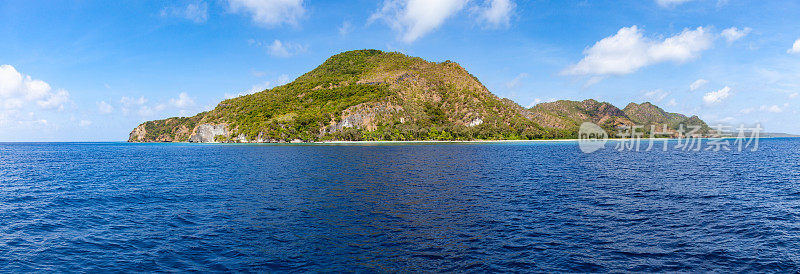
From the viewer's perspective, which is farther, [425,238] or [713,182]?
[713,182]

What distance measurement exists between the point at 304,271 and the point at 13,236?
70.5 feet

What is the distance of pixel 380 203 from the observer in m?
32.4

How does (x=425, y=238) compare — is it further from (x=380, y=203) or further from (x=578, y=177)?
(x=578, y=177)

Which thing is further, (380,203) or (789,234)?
(380,203)

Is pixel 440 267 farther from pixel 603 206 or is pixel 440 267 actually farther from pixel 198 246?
pixel 603 206

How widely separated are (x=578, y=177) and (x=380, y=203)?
32.8 meters

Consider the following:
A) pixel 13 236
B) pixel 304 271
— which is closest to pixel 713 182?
pixel 304 271

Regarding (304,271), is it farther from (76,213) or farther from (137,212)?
(76,213)

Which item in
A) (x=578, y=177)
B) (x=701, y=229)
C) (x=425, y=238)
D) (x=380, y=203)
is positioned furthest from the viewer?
(x=578, y=177)

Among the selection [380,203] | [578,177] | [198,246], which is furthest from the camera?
[578,177]

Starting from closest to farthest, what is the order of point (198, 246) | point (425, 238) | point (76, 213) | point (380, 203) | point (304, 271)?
point (304, 271) → point (198, 246) → point (425, 238) → point (76, 213) → point (380, 203)

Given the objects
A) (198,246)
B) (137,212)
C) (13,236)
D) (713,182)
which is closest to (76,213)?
(137,212)

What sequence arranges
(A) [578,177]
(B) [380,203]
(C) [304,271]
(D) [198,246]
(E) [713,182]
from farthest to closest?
(A) [578,177] < (E) [713,182] < (B) [380,203] < (D) [198,246] < (C) [304,271]

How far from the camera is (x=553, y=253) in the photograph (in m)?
18.6
